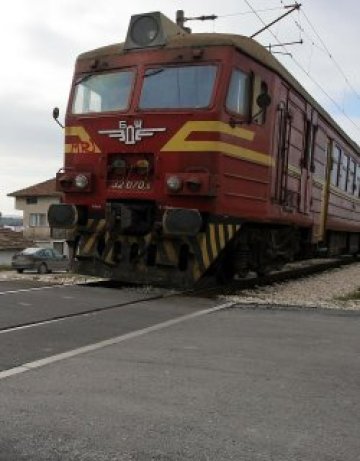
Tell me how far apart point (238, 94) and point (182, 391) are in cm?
632

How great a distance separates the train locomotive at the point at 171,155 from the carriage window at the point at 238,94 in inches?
0.6

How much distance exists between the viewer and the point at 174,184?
33.7ft

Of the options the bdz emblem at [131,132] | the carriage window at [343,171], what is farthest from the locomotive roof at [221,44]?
the carriage window at [343,171]

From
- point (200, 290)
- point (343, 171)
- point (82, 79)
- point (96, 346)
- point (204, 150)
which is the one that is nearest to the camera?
point (96, 346)

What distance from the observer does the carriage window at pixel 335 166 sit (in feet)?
55.4

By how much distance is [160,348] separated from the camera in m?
6.72

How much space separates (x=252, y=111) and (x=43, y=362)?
609cm

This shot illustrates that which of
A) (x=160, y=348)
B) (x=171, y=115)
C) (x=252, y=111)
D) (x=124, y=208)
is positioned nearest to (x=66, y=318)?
(x=160, y=348)

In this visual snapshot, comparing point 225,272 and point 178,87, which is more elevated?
point 178,87

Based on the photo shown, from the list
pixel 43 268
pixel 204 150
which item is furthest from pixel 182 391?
pixel 43 268

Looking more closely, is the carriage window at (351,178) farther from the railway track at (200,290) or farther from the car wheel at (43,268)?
the car wheel at (43,268)

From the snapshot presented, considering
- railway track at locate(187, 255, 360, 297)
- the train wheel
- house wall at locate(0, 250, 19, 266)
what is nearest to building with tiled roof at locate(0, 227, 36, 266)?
house wall at locate(0, 250, 19, 266)

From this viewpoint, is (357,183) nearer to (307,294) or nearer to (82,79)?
(307,294)

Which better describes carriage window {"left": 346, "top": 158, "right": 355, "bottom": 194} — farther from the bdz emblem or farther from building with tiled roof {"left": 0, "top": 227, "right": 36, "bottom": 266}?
building with tiled roof {"left": 0, "top": 227, "right": 36, "bottom": 266}
